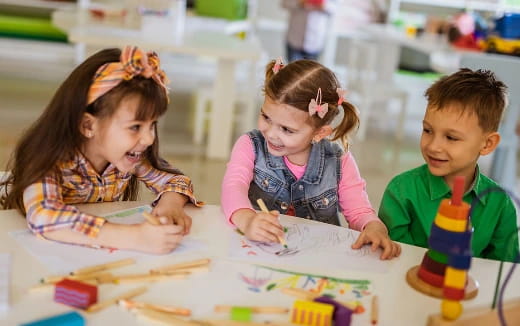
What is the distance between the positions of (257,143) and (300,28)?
3.97m

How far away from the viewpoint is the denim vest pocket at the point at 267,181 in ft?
5.67

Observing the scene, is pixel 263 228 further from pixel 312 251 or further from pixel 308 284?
pixel 308 284

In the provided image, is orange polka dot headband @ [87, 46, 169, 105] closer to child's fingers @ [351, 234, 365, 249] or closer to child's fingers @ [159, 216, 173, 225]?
child's fingers @ [159, 216, 173, 225]

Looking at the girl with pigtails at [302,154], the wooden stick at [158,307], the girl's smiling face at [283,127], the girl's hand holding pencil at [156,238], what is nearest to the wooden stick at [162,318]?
the wooden stick at [158,307]

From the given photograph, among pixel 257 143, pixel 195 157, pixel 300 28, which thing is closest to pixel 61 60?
pixel 300 28

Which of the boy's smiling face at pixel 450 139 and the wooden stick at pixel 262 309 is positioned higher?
the boy's smiling face at pixel 450 139

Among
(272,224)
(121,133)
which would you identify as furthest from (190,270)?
(121,133)

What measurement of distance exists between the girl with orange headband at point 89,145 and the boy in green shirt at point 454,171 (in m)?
0.52

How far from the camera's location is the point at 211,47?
12.4 feet

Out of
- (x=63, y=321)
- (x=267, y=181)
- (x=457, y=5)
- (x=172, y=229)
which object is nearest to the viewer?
(x=63, y=321)

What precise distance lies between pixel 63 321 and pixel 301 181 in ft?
2.87

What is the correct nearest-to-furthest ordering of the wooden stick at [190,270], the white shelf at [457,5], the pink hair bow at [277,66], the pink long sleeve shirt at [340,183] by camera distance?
the wooden stick at [190,270] < the pink long sleeve shirt at [340,183] < the pink hair bow at [277,66] < the white shelf at [457,5]

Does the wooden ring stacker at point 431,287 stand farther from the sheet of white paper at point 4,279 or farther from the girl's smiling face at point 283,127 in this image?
the sheet of white paper at point 4,279

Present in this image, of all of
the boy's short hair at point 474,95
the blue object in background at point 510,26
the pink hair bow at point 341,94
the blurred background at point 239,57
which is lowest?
the blurred background at point 239,57
